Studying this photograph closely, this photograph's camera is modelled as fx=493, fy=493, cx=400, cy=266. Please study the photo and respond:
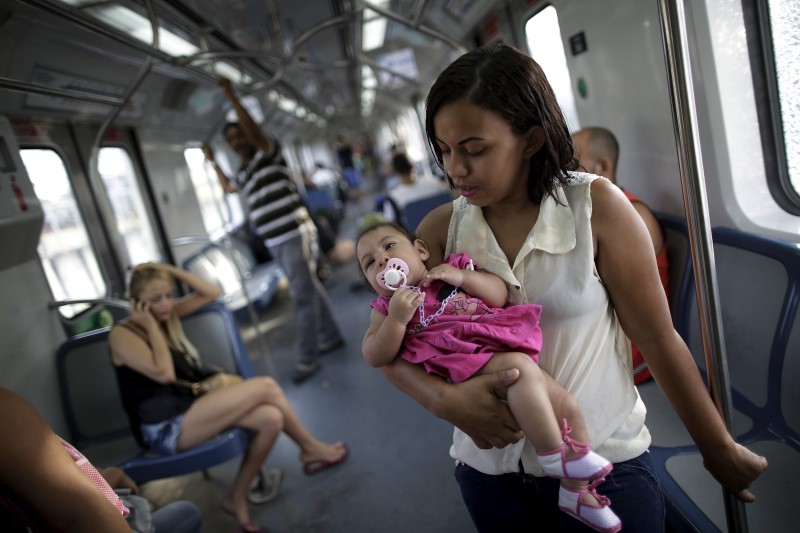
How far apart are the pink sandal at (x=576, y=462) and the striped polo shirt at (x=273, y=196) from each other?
3.63 meters

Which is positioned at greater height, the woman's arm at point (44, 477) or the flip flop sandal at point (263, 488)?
the woman's arm at point (44, 477)

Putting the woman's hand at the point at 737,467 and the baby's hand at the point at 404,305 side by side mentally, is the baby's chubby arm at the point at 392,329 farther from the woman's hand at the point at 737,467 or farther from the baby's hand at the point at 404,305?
the woman's hand at the point at 737,467

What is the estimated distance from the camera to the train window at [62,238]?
368 centimetres

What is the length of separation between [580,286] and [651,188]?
75.1 inches

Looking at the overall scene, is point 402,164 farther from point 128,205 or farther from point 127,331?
point 127,331

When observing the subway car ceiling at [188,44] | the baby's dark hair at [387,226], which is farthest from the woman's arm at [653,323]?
the subway car ceiling at [188,44]

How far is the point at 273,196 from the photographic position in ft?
14.1

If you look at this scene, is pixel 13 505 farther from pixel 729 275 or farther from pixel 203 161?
pixel 203 161

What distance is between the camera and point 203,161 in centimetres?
816

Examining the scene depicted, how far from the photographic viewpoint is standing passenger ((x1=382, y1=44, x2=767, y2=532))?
107 cm

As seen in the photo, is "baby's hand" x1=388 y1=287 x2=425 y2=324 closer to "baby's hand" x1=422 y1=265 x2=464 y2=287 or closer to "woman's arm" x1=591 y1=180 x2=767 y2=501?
"baby's hand" x1=422 y1=265 x2=464 y2=287

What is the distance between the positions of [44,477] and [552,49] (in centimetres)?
349

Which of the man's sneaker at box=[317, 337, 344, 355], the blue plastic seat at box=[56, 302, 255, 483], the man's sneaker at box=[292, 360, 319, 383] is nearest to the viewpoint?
the blue plastic seat at box=[56, 302, 255, 483]

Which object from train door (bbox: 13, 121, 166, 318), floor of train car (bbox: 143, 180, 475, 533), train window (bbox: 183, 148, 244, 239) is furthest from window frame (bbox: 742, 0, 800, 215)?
train window (bbox: 183, 148, 244, 239)
